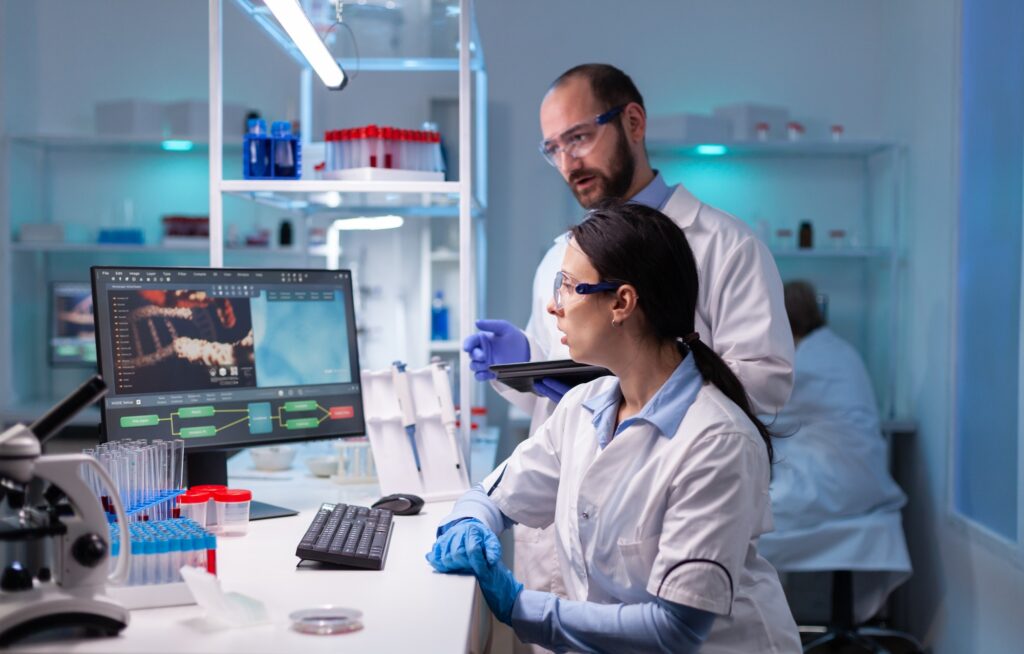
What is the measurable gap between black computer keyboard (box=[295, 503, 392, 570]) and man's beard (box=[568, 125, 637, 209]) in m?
0.95

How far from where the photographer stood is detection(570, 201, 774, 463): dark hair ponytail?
1.70 metres

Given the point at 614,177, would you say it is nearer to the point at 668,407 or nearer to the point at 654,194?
the point at 654,194

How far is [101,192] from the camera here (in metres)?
5.02

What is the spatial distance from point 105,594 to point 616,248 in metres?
0.94

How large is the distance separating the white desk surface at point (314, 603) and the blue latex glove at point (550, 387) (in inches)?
14.1

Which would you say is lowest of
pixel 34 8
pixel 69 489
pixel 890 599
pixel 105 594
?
pixel 890 599

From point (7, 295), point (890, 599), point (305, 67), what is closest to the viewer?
point (305, 67)

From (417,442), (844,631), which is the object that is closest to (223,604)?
(417,442)

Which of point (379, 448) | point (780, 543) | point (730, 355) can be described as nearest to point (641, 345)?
point (730, 355)

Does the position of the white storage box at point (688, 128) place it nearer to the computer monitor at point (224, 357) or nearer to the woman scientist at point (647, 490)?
the computer monitor at point (224, 357)

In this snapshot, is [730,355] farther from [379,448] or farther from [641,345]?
[379,448]

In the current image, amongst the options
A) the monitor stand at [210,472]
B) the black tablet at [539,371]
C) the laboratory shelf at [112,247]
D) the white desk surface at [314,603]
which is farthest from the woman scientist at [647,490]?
the laboratory shelf at [112,247]

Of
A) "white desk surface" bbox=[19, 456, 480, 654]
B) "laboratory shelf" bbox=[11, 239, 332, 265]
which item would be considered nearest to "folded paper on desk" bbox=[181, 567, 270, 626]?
"white desk surface" bbox=[19, 456, 480, 654]

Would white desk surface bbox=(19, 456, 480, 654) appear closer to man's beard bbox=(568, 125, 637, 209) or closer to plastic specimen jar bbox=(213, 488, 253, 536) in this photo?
plastic specimen jar bbox=(213, 488, 253, 536)
